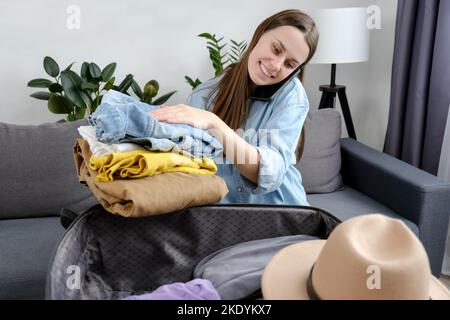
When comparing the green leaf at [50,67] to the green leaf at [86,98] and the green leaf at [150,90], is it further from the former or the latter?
the green leaf at [150,90]

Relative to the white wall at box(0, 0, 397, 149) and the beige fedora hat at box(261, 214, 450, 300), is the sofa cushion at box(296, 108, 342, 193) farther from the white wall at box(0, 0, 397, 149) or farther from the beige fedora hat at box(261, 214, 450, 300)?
the beige fedora hat at box(261, 214, 450, 300)

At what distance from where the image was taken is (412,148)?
2334 millimetres

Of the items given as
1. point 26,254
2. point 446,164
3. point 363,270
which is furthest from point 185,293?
point 446,164

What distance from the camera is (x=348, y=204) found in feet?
6.89

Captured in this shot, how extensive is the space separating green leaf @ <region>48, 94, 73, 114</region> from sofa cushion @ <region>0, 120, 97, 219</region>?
268 mm

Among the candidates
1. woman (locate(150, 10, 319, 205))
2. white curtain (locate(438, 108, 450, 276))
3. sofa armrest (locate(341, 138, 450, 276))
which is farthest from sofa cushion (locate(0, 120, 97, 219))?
white curtain (locate(438, 108, 450, 276))

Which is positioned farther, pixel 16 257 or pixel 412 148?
pixel 412 148

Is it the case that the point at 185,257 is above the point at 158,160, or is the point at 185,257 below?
below

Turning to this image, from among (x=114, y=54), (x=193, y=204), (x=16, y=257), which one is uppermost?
(x=114, y=54)

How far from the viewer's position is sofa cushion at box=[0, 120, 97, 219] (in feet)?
6.15

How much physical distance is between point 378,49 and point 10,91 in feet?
6.42

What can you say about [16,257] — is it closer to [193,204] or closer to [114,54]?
[193,204]

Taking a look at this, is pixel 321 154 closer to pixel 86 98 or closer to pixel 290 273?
pixel 86 98
